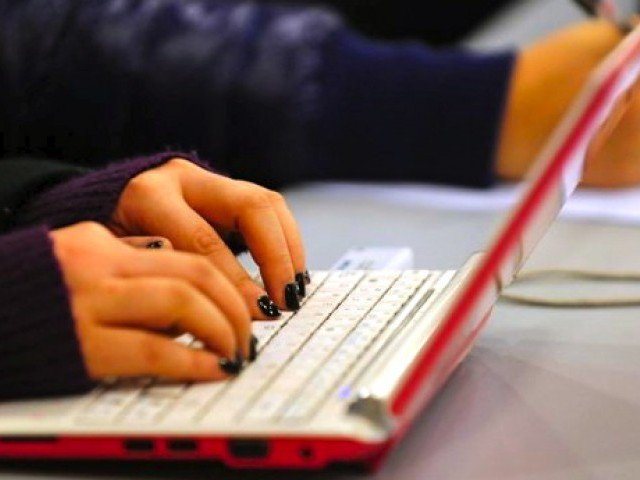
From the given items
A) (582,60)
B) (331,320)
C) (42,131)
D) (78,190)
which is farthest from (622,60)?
(42,131)

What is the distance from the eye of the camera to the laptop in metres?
0.42

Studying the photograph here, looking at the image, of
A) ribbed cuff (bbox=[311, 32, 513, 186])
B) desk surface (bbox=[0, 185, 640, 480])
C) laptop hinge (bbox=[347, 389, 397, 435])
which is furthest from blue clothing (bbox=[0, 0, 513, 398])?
laptop hinge (bbox=[347, 389, 397, 435])

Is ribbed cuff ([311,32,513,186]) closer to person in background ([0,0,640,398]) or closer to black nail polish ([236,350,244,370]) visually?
person in background ([0,0,640,398])

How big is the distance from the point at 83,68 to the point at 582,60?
45 centimetres

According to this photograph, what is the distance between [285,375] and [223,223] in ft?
0.55

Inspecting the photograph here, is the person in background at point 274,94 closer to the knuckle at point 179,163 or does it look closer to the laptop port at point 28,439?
the knuckle at point 179,163

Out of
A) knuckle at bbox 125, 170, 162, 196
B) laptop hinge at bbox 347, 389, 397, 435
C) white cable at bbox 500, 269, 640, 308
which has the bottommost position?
white cable at bbox 500, 269, 640, 308

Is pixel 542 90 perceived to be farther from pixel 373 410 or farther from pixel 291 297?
pixel 373 410

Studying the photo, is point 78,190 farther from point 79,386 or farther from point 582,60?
point 582,60

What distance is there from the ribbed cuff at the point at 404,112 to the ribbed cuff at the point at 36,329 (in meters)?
0.53

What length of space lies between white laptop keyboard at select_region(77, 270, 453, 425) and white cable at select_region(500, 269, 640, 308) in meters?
0.09

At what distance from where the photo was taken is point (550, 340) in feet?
2.06

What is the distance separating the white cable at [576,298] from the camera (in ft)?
2.21

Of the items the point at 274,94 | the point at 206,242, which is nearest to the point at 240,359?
the point at 206,242
